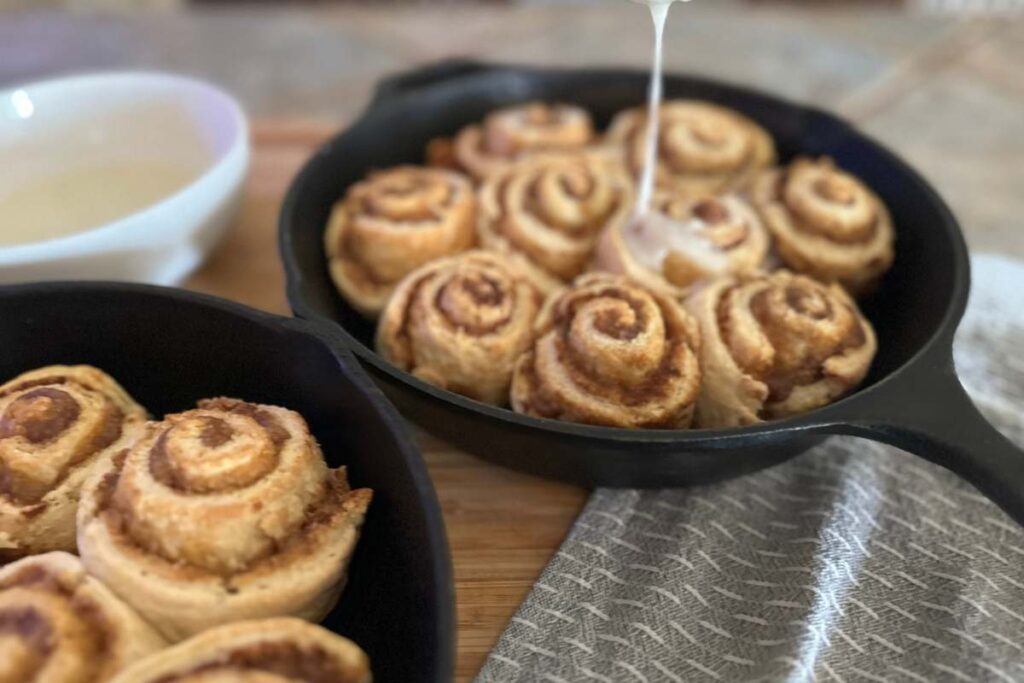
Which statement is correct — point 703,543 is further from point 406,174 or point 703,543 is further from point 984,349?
point 406,174

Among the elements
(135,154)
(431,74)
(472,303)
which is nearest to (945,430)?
(472,303)

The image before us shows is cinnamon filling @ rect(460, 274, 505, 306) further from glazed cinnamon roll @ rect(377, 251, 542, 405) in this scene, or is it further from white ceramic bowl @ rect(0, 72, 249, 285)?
white ceramic bowl @ rect(0, 72, 249, 285)

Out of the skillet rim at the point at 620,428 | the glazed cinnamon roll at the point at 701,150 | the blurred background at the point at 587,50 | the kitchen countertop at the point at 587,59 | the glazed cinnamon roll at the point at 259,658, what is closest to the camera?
the glazed cinnamon roll at the point at 259,658

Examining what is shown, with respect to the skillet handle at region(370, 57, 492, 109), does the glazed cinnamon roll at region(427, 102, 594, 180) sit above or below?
below

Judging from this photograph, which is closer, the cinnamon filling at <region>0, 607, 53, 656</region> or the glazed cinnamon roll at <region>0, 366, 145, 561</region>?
the cinnamon filling at <region>0, 607, 53, 656</region>

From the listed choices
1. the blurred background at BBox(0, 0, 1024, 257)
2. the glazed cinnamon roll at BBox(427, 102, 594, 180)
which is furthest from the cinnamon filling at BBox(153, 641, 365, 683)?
the blurred background at BBox(0, 0, 1024, 257)

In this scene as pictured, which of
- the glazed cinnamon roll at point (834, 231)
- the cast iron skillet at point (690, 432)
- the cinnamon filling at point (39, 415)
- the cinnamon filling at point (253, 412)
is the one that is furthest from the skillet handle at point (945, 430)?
the cinnamon filling at point (39, 415)

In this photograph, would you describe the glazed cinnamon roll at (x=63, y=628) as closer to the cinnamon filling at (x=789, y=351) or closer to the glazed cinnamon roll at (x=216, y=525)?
the glazed cinnamon roll at (x=216, y=525)
